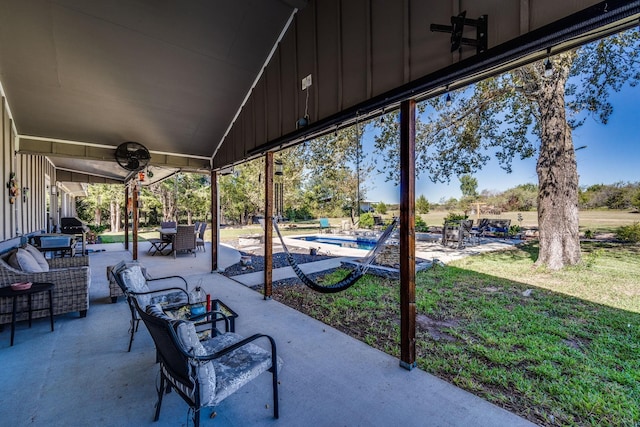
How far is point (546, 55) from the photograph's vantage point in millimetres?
1747

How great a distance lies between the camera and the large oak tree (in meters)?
5.48

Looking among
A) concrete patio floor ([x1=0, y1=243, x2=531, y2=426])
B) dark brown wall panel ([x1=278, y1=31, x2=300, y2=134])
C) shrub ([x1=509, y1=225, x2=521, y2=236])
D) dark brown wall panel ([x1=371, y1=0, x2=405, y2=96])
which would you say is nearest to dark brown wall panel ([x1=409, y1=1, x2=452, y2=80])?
dark brown wall panel ([x1=371, y1=0, x2=405, y2=96])

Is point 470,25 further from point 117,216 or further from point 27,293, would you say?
point 117,216

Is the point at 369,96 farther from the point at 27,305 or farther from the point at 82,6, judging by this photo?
the point at 27,305

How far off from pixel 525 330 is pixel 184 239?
25.8 feet

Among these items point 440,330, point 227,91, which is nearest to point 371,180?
point 227,91

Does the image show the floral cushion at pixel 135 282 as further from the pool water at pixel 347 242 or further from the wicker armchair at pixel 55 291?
the pool water at pixel 347 242

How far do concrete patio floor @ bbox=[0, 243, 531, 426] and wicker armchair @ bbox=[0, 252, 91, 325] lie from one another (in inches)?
7.9

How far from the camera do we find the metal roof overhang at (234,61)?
184cm

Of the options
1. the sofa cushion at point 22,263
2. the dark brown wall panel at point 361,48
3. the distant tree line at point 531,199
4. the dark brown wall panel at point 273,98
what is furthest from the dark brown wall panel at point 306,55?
the distant tree line at point 531,199

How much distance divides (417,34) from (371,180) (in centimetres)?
1123

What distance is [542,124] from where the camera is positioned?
624 centimetres

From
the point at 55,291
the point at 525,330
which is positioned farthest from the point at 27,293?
the point at 525,330

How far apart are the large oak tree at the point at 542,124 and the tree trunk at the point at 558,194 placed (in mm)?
17
